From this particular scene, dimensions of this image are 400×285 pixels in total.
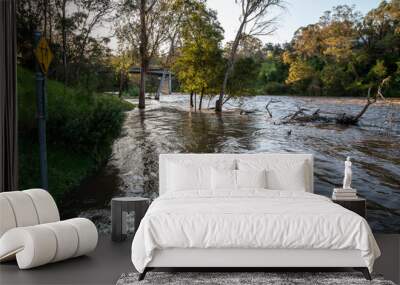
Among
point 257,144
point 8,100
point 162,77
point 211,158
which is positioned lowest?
point 211,158

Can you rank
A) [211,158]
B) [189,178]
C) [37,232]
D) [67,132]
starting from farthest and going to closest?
1. [67,132]
2. [211,158]
3. [189,178]
4. [37,232]

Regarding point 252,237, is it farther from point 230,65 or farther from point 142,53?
point 142,53

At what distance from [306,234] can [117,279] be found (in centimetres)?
147

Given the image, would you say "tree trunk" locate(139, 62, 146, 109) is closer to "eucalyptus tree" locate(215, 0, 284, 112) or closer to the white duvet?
"eucalyptus tree" locate(215, 0, 284, 112)

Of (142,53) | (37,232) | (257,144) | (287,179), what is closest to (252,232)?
(287,179)

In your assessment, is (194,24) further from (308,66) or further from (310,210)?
(310,210)

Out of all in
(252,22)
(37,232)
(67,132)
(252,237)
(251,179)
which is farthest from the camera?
(252,22)

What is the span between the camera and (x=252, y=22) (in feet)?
22.7

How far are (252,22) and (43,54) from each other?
2392 millimetres

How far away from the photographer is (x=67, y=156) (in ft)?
22.3

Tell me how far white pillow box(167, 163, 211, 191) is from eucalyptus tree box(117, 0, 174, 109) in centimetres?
118

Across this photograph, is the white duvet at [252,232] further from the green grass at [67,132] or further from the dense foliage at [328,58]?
the dense foliage at [328,58]

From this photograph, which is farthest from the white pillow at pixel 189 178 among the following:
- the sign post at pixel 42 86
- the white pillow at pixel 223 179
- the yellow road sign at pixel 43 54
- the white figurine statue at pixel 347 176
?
the yellow road sign at pixel 43 54

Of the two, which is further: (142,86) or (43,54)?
(142,86)
